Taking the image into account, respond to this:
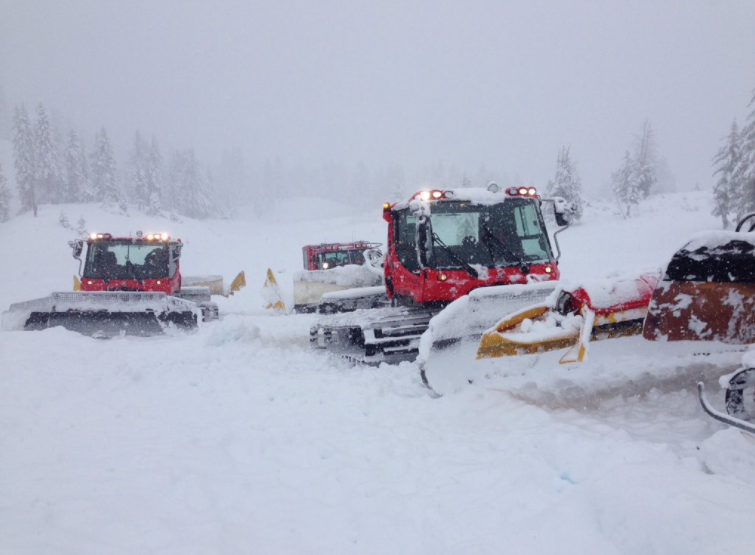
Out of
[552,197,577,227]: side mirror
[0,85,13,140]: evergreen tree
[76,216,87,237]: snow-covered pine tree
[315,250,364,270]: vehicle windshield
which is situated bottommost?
[315,250,364,270]: vehicle windshield

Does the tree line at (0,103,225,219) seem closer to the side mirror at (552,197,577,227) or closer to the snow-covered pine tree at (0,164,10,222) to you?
the snow-covered pine tree at (0,164,10,222)

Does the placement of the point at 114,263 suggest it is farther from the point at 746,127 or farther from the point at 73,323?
the point at 746,127

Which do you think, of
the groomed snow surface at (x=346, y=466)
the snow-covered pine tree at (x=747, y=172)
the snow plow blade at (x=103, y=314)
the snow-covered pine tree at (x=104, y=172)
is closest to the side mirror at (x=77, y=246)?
the snow plow blade at (x=103, y=314)

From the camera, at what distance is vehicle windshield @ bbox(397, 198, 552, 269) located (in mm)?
6523

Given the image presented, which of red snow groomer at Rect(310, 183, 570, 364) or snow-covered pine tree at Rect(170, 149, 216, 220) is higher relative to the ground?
snow-covered pine tree at Rect(170, 149, 216, 220)

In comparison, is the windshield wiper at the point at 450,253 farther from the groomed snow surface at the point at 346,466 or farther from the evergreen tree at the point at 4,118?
the evergreen tree at the point at 4,118

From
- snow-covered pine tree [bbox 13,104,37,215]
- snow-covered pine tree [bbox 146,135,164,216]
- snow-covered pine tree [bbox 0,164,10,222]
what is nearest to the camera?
snow-covered pine tree [bbox 0,164,10,222]

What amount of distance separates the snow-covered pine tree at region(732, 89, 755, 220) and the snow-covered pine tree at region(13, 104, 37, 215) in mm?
67555

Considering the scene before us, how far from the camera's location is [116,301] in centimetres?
955

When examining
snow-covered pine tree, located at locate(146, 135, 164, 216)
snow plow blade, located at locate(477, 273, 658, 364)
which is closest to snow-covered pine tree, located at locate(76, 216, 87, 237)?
snow-covered pine tree, located at locate(146, 135, 164, 216)

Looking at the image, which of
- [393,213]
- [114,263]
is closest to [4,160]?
[114,263]

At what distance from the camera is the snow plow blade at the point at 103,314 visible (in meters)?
9.21

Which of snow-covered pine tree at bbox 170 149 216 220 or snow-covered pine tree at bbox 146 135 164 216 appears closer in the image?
snow-covered pine tree at bbox 146 135 164 216

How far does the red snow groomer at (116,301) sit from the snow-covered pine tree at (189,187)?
2502 inches
